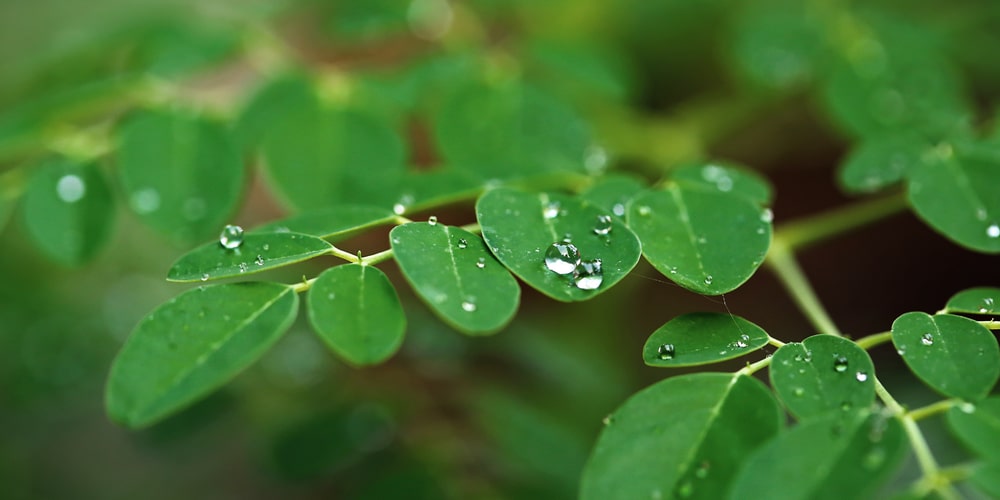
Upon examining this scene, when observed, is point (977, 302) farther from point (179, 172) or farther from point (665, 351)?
point (179, 172)

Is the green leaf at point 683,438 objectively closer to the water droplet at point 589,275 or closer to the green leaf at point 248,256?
the water droplet at point 589,275

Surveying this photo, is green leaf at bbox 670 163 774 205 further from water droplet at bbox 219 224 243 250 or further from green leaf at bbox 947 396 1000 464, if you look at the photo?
water droplet at bbox 219 224 243 250

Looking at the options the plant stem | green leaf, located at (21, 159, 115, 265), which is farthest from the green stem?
green leaf, located at (21, 159, 115, 265)

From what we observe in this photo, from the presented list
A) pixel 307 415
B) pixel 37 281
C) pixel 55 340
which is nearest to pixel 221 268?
pixel 307 415

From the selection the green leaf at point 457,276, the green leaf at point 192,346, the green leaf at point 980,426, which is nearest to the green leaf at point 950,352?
the green leaf at point 980,426

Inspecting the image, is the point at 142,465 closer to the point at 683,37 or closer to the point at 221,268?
the point at 221,268
